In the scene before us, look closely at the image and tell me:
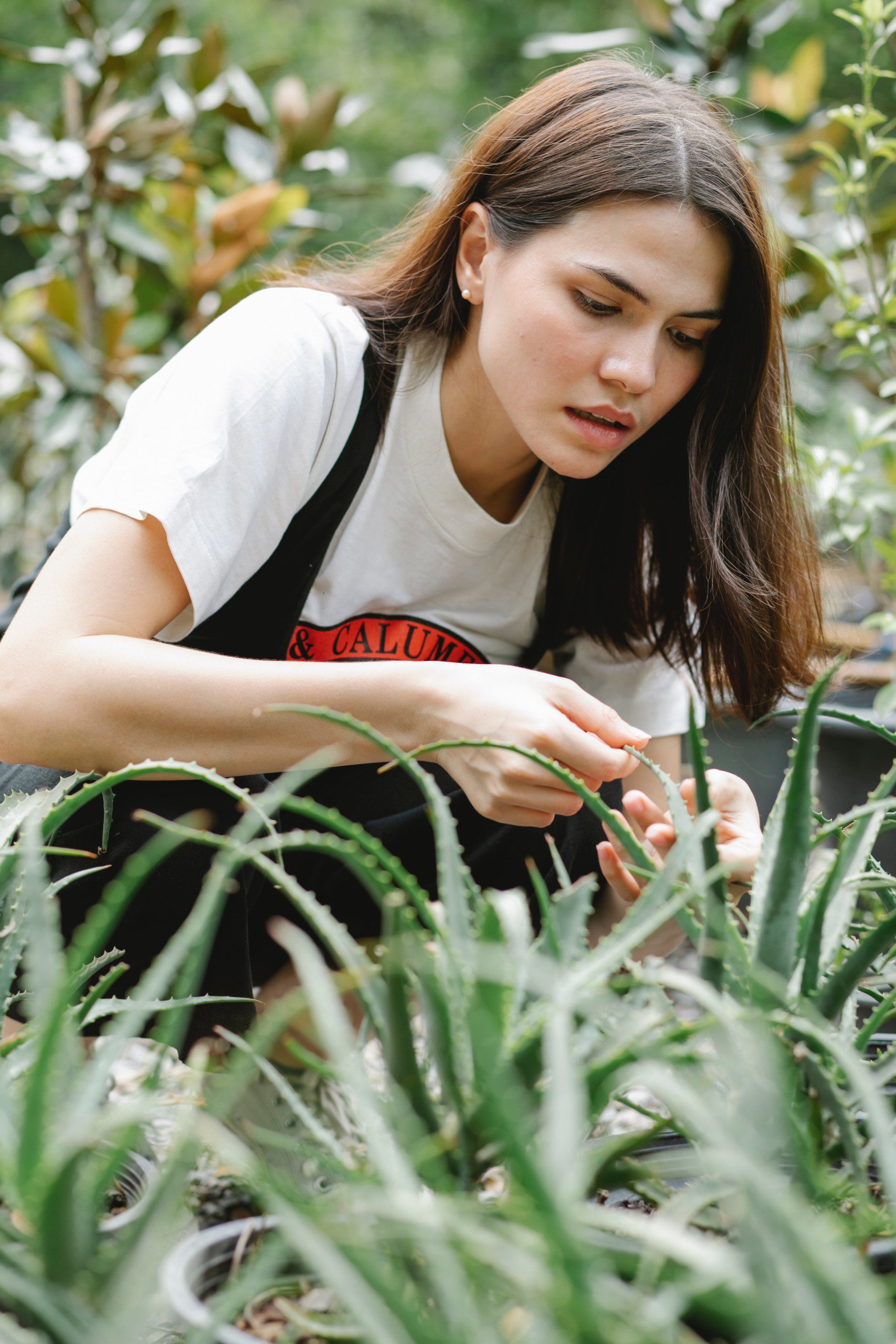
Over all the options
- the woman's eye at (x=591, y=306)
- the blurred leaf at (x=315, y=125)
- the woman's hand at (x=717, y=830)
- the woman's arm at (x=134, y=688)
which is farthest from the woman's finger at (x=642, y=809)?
the blurred leaf at (x=315, y=125)

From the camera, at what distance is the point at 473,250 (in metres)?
1.18

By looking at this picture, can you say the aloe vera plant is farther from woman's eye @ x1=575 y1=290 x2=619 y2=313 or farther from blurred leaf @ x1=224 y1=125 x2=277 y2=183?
blurred leaf @ x1=224 y1=125 x2=277 y2=183

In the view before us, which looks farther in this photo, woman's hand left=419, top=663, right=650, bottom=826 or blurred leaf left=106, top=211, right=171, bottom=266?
blurred leaf left=106, top=211, right=171, bottom=266

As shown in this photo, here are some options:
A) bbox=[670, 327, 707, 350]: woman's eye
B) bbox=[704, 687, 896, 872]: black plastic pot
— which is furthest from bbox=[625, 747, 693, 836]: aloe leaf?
bbox=[704, 687, 896, 872]: black plastic pot

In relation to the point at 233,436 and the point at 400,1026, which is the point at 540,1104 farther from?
the point at 233,436

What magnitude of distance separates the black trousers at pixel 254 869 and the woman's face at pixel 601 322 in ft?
1.27

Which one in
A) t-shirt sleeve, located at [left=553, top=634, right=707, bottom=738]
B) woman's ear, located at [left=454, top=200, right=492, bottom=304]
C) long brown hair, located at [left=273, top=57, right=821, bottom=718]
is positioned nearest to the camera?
long brown hair, located at [left=273, top=57, right=821, bottom=718]

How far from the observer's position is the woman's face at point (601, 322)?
39.7 inches

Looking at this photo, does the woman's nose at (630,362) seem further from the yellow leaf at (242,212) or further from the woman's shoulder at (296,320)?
the yellow leaf at (242,212)

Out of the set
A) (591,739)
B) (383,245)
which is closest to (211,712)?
(591,739)

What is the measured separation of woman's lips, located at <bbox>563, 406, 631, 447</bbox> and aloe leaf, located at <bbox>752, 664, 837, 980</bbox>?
1.93 feet

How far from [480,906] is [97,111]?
2.59 meters

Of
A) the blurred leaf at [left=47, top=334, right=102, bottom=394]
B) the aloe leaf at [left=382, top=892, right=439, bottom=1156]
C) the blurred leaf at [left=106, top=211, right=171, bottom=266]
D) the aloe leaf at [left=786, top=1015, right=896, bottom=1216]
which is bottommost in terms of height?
the blurred leaf at [left=47, top=334, right=102, bottom=394]

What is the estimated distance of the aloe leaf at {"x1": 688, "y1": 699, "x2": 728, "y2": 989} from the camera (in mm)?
496
